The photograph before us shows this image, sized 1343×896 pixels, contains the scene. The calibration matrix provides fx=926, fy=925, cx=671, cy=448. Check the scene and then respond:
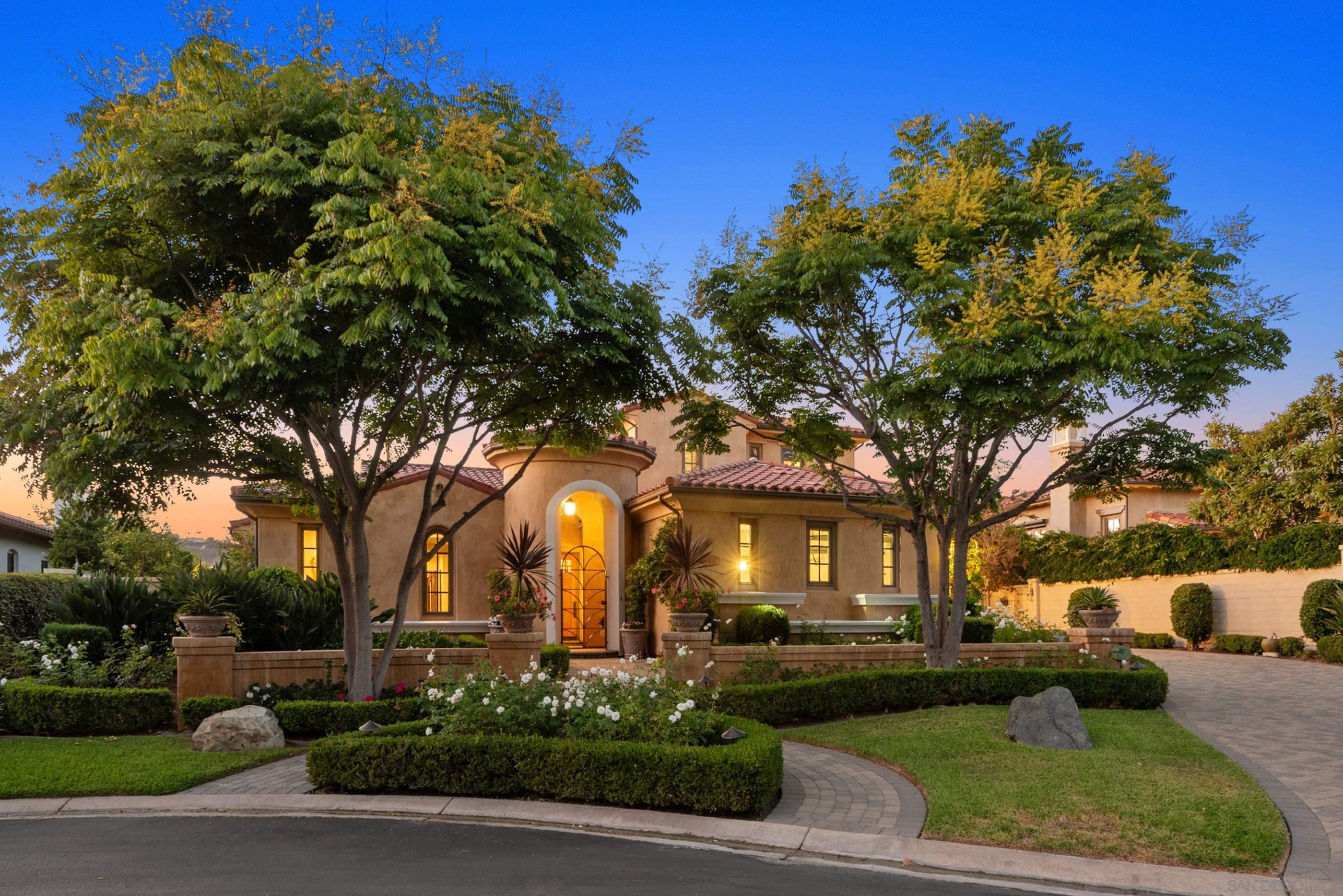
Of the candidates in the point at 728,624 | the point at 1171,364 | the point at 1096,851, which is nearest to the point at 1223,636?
the point at 728,624

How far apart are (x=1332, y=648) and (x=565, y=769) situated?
68.6 ft

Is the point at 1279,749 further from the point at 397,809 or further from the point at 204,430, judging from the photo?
the point at 204,430

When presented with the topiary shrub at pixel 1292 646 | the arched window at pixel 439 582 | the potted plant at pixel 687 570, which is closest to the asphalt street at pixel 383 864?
the potted plant at pixel 687 570

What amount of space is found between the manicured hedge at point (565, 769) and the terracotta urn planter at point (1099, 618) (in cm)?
950

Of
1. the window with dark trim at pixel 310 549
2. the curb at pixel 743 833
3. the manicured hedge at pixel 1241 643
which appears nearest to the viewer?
the curb at pixel 743 833

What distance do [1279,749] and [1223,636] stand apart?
52.7 feet

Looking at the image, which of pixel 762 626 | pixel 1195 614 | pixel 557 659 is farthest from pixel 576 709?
pixel 1195 614

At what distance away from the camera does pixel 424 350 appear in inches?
423

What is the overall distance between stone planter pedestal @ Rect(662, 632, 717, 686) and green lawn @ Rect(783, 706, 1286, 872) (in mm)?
1772

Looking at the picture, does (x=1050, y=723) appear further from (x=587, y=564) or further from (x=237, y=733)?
(x=587, y=564)

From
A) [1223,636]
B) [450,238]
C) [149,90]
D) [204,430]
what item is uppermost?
[149,90]

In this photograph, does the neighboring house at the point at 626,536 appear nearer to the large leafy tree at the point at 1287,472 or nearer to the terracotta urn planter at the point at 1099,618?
the terracotta urn planter at the point at 1099,618

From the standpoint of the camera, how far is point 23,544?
3731cm

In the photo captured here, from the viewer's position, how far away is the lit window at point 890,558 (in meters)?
23.0
